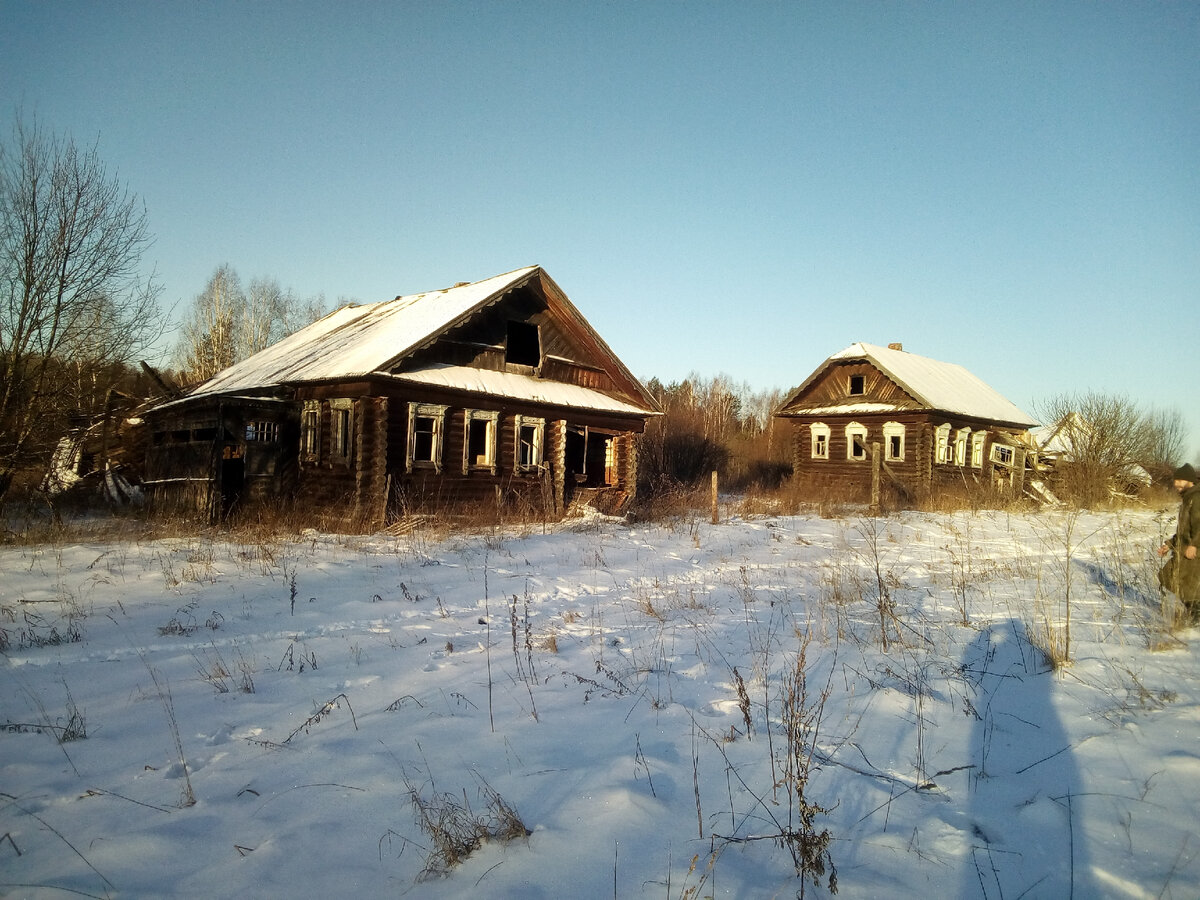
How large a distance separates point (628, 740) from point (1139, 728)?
102 inches

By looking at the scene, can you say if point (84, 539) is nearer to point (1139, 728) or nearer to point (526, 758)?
point (526, 758)

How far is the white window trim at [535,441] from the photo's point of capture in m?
15.9

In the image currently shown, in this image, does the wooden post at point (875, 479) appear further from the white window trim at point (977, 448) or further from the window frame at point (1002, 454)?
the window frame at point (1002, 454)

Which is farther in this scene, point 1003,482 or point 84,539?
point 1003,482

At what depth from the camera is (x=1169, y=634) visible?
4.67 m

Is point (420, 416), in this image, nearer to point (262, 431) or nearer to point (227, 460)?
point (262, 431)

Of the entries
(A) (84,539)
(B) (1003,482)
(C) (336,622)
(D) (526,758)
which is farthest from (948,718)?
(B) (1003,482)

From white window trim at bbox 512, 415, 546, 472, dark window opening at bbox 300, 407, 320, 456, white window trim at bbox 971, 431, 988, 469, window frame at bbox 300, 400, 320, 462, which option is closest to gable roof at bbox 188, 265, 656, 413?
window frame at bbox 300, 400, 320, 462

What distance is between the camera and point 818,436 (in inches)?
1033

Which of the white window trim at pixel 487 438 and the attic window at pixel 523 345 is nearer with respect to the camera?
→ the white window trim at pixel 487 438

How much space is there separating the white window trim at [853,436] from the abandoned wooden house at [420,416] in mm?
11045

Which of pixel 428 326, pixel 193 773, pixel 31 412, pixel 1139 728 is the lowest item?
pixel 193 773

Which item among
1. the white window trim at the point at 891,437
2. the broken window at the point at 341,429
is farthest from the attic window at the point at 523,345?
the white window trim at the point at 891,437

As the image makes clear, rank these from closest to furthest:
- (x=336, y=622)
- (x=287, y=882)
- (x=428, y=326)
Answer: (x=287, y=882)
(x=336, y=622)
(x=428, y=326)
